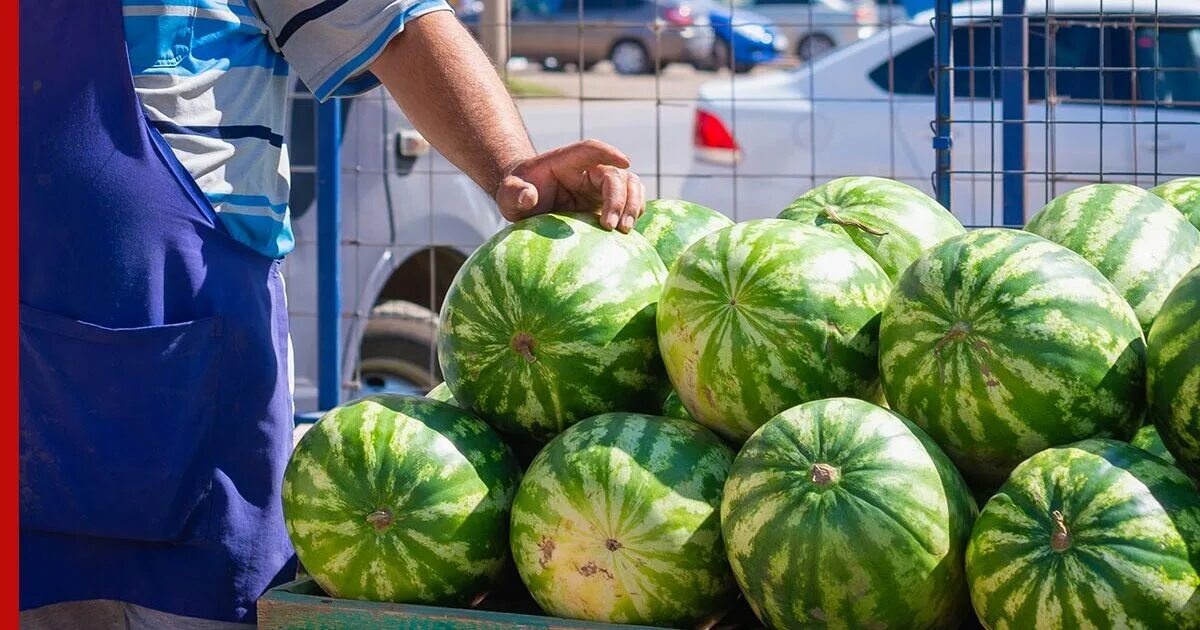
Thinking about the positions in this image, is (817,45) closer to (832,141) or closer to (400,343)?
(832,141)

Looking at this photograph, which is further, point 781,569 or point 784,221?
point 784,221

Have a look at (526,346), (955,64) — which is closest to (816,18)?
(955,64)

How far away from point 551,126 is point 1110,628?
11331 mm

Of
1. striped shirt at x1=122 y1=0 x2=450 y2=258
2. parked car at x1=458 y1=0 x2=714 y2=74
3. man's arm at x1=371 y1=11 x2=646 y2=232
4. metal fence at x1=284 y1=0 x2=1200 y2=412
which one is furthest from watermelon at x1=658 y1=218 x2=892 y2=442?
parked car at x1=458 y1=0 x2=714 y2=74

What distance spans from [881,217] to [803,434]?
24.7 inches

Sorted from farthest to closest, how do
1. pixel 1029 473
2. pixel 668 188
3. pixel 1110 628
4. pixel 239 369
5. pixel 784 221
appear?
pixel 668 188, pixel 239 369, pixel 784 221, pixel 1029 473, pixel 1110 628

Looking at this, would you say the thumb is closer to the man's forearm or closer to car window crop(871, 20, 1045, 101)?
the man's forearm

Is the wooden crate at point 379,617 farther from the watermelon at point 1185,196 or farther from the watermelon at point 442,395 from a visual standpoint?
the watermelon at point 1185,196

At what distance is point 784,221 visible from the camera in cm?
224

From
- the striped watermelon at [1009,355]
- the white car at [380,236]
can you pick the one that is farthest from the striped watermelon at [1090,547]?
the white car at [380,236]

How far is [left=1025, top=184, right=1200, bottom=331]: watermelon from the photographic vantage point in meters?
2.19

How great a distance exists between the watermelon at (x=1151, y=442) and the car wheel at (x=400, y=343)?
4289mm

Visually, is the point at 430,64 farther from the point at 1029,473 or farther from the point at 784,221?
the point at 1029,473

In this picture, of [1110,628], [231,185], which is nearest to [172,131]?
[231,185]
